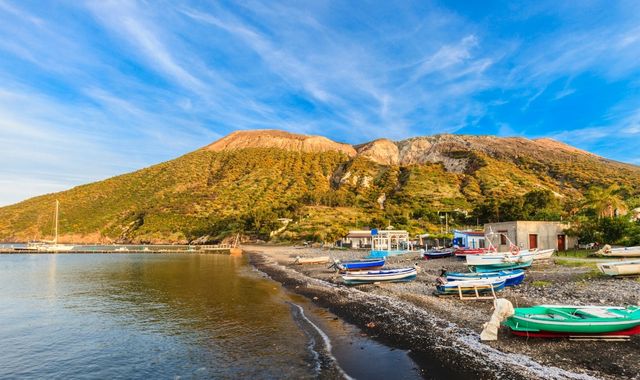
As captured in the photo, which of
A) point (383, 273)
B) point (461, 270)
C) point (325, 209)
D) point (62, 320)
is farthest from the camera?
point (325, 209)

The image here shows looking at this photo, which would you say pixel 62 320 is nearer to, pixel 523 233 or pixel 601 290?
pixel 601 290

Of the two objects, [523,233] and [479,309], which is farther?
[523,233]

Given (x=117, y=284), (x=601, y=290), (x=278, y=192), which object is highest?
(x=278, y=192)

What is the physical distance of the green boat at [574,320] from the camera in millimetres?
12703

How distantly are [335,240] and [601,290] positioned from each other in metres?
68.6

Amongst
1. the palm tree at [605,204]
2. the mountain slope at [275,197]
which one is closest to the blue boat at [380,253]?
the palm tree at [605,204]

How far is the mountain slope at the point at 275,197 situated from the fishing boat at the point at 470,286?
7629 centimetres

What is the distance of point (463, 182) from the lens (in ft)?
524

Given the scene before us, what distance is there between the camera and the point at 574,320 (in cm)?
1305

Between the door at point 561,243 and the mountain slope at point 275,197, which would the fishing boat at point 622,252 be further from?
the mountain slope at point 275,197

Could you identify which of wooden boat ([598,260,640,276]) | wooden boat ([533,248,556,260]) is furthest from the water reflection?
wooden boat ([533,248,556,260])

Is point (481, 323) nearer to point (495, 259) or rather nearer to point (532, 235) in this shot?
point (495, 259)

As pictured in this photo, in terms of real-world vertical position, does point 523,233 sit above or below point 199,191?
below

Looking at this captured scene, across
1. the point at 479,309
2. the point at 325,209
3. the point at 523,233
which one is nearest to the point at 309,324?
the point at 479,309
